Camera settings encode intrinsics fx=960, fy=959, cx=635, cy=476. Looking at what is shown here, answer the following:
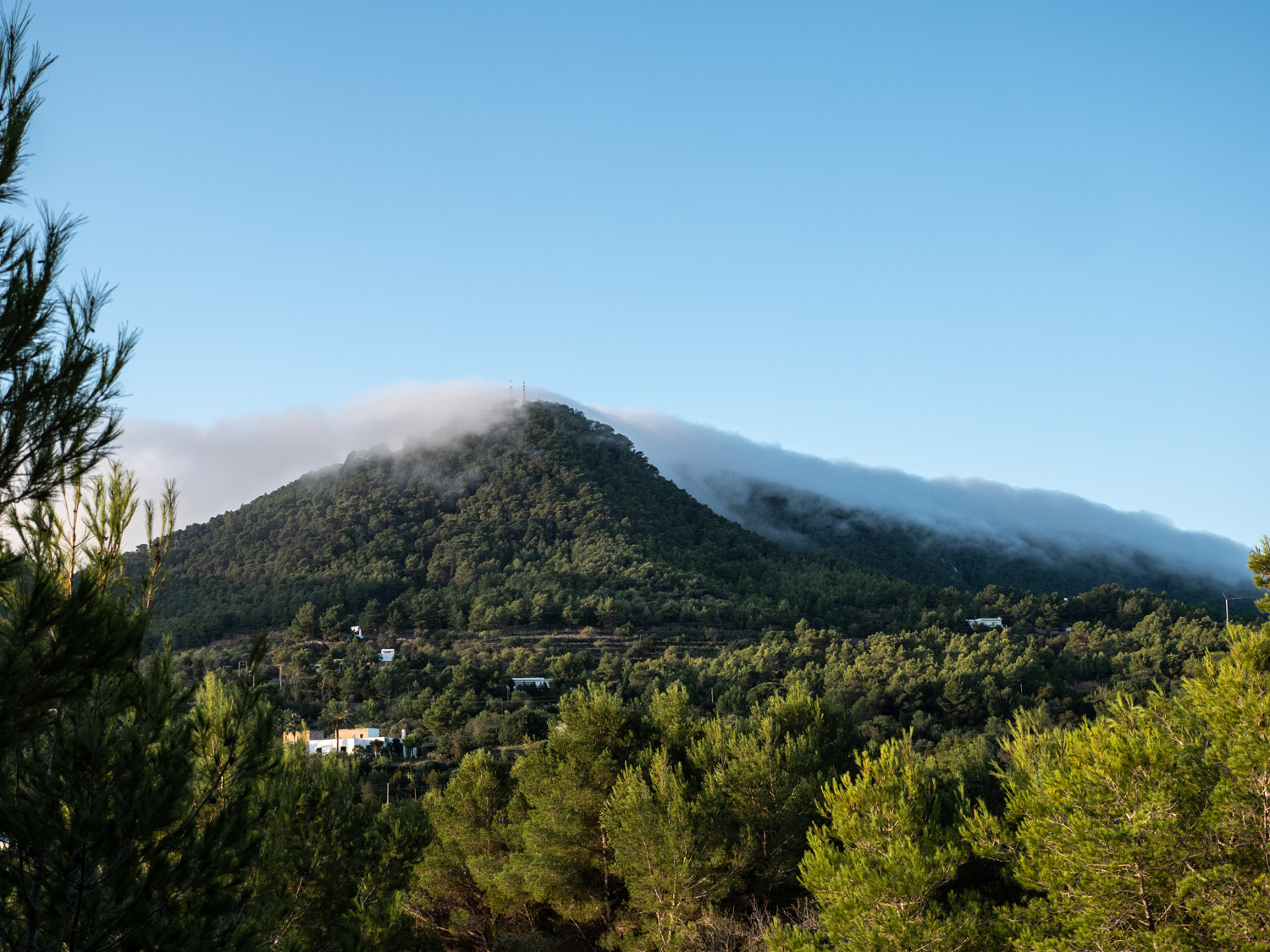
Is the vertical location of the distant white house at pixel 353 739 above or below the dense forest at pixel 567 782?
below

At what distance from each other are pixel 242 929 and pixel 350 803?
7094mm

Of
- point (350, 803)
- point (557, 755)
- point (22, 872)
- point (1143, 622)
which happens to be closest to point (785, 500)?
point (1143, 622)

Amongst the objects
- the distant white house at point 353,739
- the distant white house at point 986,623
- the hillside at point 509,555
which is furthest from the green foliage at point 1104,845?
the distant white house at point 986,623

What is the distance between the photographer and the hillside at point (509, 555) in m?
64.2

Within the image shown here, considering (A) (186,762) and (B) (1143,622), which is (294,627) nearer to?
(B) (1143,622)

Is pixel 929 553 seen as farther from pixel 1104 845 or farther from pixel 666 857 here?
pixel 1104 845

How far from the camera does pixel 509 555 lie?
75.7 m

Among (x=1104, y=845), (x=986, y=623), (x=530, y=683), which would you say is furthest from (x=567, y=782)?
(x=986, y=623)

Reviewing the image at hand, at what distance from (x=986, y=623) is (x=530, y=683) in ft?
108

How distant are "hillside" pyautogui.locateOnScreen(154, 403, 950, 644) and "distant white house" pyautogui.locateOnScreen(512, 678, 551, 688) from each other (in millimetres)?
13470

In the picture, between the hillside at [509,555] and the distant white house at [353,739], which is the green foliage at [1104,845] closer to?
the distant white house at [353,739]

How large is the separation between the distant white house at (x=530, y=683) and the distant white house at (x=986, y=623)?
3058 centimetres

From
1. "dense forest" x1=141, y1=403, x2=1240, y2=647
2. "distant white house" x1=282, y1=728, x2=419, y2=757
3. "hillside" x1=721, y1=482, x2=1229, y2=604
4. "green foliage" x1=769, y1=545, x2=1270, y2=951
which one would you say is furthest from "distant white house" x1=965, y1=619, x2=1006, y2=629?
"green foliage" x1=769, y1=545, x2=1270, y2=951

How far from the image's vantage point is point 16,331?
455 centimetres
